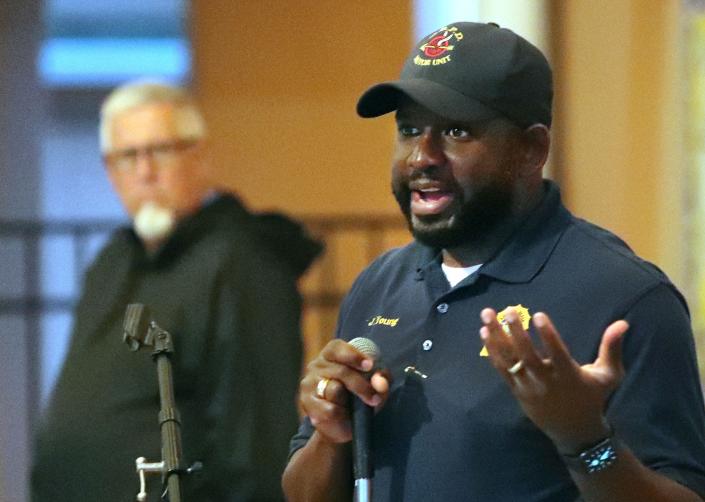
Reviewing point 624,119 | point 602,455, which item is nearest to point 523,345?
point 602,455

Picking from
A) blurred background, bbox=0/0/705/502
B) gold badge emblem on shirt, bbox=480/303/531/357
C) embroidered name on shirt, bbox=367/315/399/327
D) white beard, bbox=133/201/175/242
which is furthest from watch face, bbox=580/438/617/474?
blurred background, bbox=0/0/705/502

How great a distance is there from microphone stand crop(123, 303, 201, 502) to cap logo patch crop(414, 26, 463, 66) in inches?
21.5

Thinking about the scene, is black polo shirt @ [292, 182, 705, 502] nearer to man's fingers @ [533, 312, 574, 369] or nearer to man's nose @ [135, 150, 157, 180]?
man's fingers @ [533, 312, 574, 369]

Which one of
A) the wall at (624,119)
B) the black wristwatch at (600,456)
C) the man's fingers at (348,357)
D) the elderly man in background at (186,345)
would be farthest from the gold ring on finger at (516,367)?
the wall at (624,119)

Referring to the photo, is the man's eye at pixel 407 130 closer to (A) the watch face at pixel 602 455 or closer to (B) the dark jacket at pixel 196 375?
(A) the watch face at pixel 602 455

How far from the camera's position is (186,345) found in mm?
3320

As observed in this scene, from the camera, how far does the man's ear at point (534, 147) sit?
86.3 inches

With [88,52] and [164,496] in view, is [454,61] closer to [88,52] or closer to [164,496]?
[164,496]

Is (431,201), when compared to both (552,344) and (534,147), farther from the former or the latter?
(552,344)

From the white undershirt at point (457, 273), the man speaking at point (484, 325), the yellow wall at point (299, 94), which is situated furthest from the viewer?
the yellow wall at point (299, 94)

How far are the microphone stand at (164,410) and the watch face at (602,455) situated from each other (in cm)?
58

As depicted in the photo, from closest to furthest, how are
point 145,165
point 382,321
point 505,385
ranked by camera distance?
point 505,385 → point 382,321 → point 145,165

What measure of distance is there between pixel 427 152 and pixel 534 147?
0.16m

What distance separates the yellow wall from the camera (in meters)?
6.67
